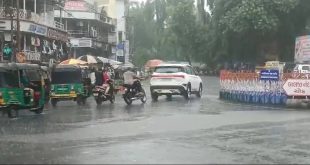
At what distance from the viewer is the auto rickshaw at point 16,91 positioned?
1902 cm

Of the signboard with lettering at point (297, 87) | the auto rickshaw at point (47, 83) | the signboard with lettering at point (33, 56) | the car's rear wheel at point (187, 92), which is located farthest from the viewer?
the signboard with lettering at point (33, 56)

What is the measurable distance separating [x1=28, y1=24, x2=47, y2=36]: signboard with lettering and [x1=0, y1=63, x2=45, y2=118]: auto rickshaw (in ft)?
61.3

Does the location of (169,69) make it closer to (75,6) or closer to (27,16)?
(27,16)

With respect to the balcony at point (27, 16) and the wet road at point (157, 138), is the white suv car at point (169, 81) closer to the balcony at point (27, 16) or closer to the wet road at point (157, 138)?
the wet road at point (157, 138)

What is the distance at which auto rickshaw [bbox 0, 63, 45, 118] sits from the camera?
19.0 m

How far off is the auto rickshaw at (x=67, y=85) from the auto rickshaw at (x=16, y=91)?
5.47m

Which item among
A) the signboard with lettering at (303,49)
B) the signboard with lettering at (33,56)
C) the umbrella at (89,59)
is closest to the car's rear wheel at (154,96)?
the signboard with lettering at (33,56)

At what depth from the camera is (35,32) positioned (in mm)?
39312

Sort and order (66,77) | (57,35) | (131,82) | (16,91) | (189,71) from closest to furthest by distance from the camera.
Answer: (16,91), (131,82), (66,77), (189,71), (57,35)

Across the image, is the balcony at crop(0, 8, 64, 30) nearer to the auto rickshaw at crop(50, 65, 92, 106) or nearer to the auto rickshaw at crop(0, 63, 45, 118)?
the auto rickshaw at crop(50, 65, 92, 106)

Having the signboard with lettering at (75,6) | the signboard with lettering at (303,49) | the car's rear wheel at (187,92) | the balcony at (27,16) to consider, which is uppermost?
the signboard with lettering at (75,6)

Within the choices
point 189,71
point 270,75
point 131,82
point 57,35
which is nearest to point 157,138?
point 131,82

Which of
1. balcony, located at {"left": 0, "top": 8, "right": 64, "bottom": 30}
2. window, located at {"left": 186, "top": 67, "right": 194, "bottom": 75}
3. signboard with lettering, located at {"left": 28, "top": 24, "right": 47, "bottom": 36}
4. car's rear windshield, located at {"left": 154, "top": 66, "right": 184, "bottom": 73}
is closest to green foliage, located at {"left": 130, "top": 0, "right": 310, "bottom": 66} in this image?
balcony, located at {"left": 0, "top": 8, "right": 64, "bottom": 30}

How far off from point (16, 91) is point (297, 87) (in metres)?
11.7
